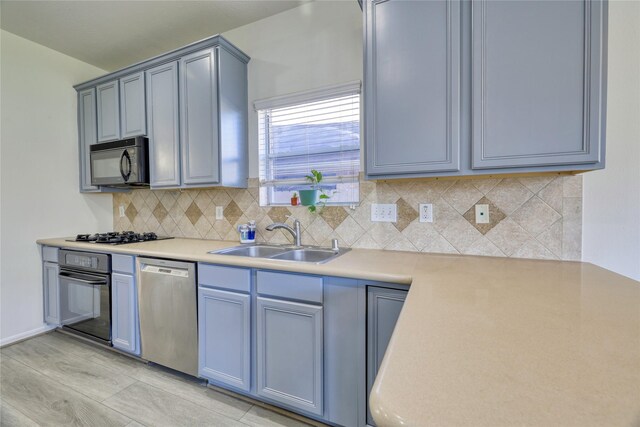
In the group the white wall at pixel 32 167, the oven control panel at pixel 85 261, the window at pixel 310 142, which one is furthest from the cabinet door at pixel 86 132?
the window at pixel 310 142

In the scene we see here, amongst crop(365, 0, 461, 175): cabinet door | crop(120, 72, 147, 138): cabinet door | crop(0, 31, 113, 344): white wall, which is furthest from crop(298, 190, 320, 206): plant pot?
crop(0, 31, 113, 344): white wall

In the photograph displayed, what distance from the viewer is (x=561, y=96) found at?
1.26 metres

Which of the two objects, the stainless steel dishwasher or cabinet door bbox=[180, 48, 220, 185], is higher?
cabinet door bbox=[180, 48, 220, 185]

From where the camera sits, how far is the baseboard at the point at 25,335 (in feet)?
7.91

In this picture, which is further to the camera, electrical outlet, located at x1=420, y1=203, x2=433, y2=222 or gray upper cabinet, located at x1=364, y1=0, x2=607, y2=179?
electrical outlet, located at x1=420, y1=203, x2=433, y2=222

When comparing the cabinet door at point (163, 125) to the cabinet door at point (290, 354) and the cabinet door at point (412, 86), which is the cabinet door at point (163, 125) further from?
the cabinet door at point (412, 86)

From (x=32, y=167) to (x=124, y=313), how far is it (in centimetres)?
172

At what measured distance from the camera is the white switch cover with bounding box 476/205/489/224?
166cm

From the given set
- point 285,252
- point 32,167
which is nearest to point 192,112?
point 285,252

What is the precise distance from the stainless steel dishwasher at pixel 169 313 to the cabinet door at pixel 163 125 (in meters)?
0.77

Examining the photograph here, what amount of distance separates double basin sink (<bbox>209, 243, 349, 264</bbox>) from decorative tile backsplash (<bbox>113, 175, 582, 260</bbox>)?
4.6 inches

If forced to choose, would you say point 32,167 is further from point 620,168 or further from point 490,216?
point 620,168

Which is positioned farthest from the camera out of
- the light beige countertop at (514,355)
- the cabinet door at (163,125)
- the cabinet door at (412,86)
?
the cabinet door at (163,125)

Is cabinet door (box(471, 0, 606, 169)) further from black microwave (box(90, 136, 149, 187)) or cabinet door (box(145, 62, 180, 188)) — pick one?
black microwave (box(90, 136, 149, 187))
